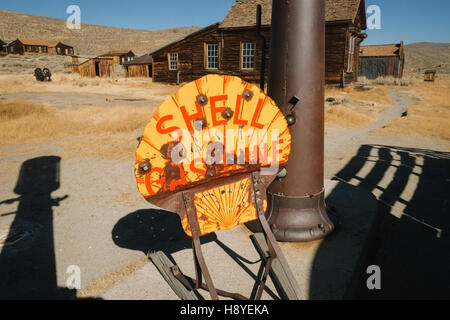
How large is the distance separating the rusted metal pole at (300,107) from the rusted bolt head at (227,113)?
0.89 metres

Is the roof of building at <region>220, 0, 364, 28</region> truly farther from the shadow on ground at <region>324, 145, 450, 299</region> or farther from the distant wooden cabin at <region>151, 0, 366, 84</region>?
the shadow on ground at <region>324, 145, 450, 299</region>

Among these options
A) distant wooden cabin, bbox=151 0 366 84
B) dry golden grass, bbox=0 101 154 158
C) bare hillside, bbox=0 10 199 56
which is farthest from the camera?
bare hillside, bbox=0 10 199 56

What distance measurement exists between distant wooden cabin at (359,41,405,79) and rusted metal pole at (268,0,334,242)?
39.4 meters

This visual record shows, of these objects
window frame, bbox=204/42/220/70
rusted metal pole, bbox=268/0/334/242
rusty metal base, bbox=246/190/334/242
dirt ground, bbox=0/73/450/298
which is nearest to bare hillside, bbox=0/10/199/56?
window frame, bbox=204/42/220/70

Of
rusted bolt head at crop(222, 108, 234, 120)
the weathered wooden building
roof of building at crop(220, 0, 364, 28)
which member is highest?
roof of building at crop(220, 0, 364, 28)

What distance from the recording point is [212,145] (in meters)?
1.83

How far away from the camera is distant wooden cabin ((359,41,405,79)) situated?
3566 centimetres

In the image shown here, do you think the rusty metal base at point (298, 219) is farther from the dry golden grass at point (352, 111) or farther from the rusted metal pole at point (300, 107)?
the dry golden grass at point (352, 111)

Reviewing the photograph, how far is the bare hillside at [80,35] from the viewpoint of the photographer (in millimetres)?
79625

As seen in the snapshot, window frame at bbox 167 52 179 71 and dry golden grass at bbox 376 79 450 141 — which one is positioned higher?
window frame at bbox 167 52 179 71

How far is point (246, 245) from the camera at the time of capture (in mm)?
2922
